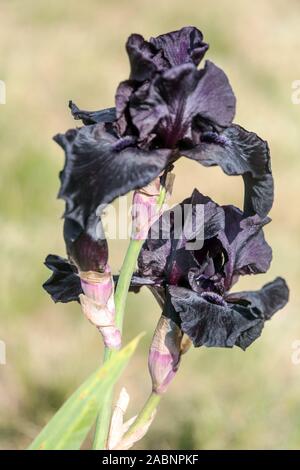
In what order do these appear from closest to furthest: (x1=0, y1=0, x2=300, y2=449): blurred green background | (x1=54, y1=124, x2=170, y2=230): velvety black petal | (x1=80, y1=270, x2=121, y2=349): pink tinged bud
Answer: (x1=54, y1=124, x2=170, y2=230): velvety black petal, (x1=80, y1=270, x2=121, y2=349): pink tinged bud, (x1=0, y1=0, x2=300, y2=449): blurred green background

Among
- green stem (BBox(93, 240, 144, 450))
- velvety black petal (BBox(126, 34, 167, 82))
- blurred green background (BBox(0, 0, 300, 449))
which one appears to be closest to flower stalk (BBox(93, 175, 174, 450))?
green stem (BBox(93, 240, 144, 450))

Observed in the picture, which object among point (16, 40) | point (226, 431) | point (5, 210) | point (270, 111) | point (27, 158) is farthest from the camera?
point (16, 40)

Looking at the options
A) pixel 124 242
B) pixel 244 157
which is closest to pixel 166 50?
pixel 244 157

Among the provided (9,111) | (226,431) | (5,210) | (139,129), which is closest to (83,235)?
(139,129)

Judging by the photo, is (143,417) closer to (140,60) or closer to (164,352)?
(164,352)

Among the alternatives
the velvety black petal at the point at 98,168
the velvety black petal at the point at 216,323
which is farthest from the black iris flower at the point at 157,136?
the velvety black petal at the point at 216,323

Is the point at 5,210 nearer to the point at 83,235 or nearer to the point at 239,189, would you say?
the point at 239,189

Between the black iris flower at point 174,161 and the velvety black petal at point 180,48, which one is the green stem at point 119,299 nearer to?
the black iris flower at point 174,161

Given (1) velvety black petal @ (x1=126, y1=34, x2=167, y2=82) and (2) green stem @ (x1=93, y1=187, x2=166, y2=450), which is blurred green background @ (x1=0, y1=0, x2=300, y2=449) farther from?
(1) velvety black petal @ (x1=126, y1=34, x2=167, y2=82)
